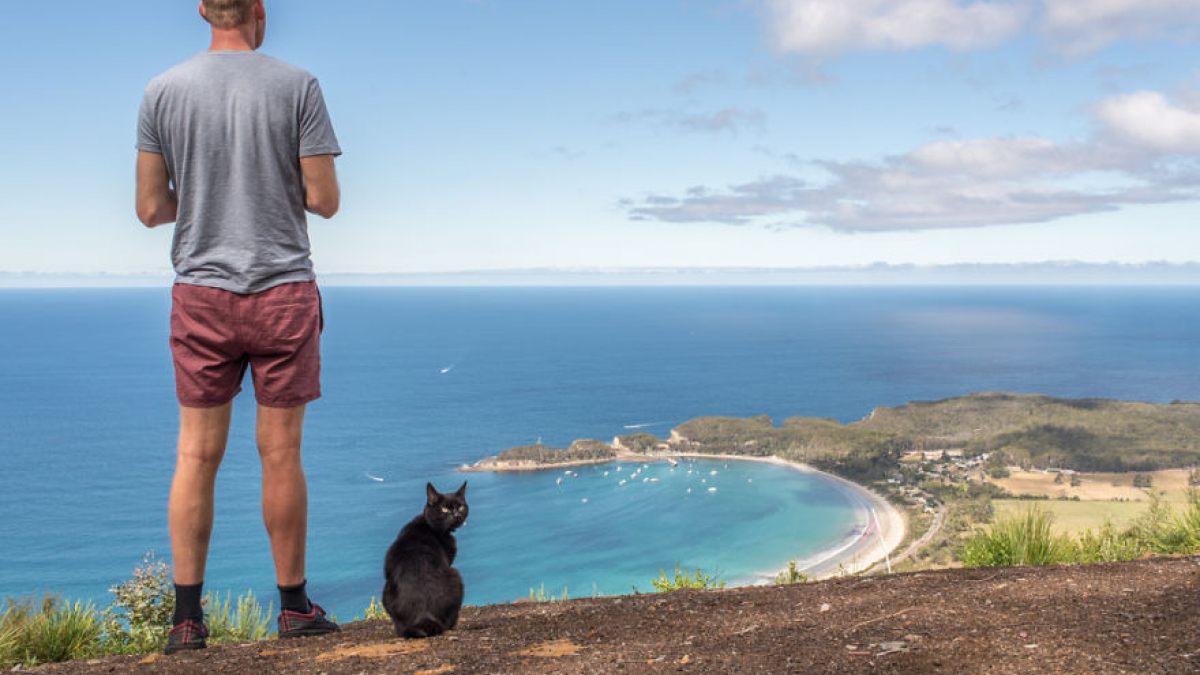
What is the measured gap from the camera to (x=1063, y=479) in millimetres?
62062

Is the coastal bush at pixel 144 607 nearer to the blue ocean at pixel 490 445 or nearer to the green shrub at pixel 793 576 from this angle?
the green shrub at pixel 793 576

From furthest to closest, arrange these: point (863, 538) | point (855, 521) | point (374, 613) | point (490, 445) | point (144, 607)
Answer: point (490, 445), point (855, 521), point (863, 538), point (374, 613), point (144, 607)

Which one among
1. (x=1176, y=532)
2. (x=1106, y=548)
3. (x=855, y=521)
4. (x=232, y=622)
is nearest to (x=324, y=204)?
(x=232, y=622)

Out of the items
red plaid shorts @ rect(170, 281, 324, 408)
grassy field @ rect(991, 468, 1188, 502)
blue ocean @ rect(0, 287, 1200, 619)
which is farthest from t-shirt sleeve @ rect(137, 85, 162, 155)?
grassy field @ rect(991, 468, 1188, 502)

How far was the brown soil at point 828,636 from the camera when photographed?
7.64 feet

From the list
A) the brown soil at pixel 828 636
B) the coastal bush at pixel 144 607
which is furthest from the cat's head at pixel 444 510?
the coastal bush at pixel 144 607

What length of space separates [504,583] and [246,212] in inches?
1910

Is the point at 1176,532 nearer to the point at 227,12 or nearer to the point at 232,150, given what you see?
the point at 232,150

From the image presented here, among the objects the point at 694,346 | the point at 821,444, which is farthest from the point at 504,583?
the point at 694,346

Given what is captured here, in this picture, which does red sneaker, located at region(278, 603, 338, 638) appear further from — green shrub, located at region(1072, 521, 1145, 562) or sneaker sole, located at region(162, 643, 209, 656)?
green shrub, located at region(1072, 521, 1145, 562)

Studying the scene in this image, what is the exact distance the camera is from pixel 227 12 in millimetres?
2795

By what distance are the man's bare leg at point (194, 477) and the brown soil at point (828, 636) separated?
426mm

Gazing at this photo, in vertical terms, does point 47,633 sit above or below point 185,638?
below

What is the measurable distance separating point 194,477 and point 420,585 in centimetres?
95
